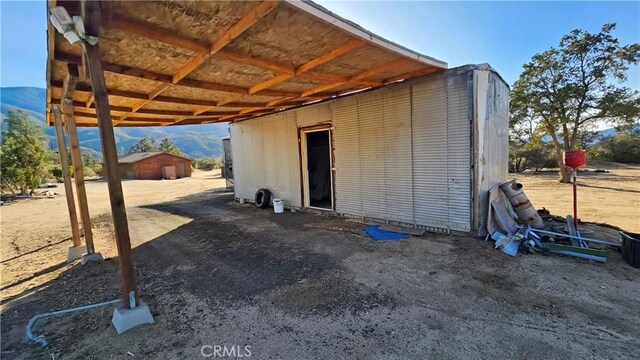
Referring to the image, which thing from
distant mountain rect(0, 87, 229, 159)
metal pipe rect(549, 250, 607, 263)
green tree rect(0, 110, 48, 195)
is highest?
distant mountain rect(0, 87, 229, 159)

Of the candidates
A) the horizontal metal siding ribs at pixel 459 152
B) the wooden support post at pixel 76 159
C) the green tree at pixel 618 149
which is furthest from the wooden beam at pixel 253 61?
the green tree at pixel 618 149

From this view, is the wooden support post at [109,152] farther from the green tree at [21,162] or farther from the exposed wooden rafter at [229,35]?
the green tree at [21,162]

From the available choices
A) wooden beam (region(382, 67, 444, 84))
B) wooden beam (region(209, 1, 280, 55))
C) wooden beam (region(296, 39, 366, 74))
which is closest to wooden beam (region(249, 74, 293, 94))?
wooden beam (region(296, 39, 366, 74))

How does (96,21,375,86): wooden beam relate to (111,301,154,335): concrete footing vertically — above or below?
above

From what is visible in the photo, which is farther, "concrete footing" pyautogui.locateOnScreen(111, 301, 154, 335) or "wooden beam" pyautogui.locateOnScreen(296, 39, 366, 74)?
"wooden beam" pyautogui.locateOnScreen(296, 39, 366, 74)

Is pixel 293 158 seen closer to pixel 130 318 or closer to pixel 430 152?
pixel 430 152

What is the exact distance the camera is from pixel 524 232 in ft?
12.3

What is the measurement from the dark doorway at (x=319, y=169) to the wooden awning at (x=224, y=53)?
3.10 meters

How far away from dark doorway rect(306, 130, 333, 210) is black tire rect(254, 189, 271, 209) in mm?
1227

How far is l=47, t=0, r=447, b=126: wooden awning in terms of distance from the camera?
7.24 feet

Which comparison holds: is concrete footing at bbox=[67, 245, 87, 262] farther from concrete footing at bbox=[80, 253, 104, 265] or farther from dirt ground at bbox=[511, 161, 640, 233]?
dirt ground at bbox=[511, 161, 640, 233]

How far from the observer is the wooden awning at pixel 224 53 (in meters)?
2.21

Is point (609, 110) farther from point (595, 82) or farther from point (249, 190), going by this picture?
point (249, 190)

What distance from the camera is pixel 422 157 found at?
4555 mm
